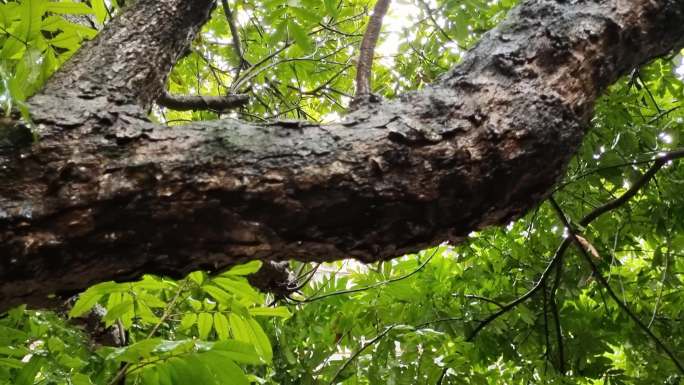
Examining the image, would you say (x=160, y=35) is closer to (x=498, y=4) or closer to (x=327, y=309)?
(x=327, y=309)

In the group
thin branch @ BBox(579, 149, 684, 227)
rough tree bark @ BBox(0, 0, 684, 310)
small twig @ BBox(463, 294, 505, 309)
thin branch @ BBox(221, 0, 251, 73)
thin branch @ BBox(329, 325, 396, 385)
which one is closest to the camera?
rough tree bark @ BBox(0, 0, 684, 310)

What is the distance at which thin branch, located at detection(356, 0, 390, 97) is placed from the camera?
0.88 meters

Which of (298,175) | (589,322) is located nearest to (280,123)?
(298,175)

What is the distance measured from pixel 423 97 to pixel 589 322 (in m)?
1.59

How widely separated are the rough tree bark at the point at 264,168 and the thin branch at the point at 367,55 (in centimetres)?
8

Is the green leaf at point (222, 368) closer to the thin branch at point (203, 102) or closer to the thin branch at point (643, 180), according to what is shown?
the thin branch at point (203, 102)

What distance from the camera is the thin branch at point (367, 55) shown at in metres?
0.88

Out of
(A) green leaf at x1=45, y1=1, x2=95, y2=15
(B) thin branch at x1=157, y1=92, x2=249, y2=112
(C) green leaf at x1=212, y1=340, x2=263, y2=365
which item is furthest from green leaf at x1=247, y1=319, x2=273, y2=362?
(B) thin branch at x1=157, y1=92, x2=249, y2=112

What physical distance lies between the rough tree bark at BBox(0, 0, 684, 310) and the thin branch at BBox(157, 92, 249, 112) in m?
0.72

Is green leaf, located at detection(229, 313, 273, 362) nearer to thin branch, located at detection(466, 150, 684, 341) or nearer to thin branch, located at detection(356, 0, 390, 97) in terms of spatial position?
thin branch, located at detection(356, 0, 390, 97)

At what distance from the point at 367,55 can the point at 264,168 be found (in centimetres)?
32

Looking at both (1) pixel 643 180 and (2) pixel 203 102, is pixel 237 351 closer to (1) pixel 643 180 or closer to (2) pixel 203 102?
(2) pixel 203 102

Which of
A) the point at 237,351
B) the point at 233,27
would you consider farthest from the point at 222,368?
the point at 233,27

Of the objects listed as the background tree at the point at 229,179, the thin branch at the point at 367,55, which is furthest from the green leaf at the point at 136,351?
the thin branch at the point at 367,55
